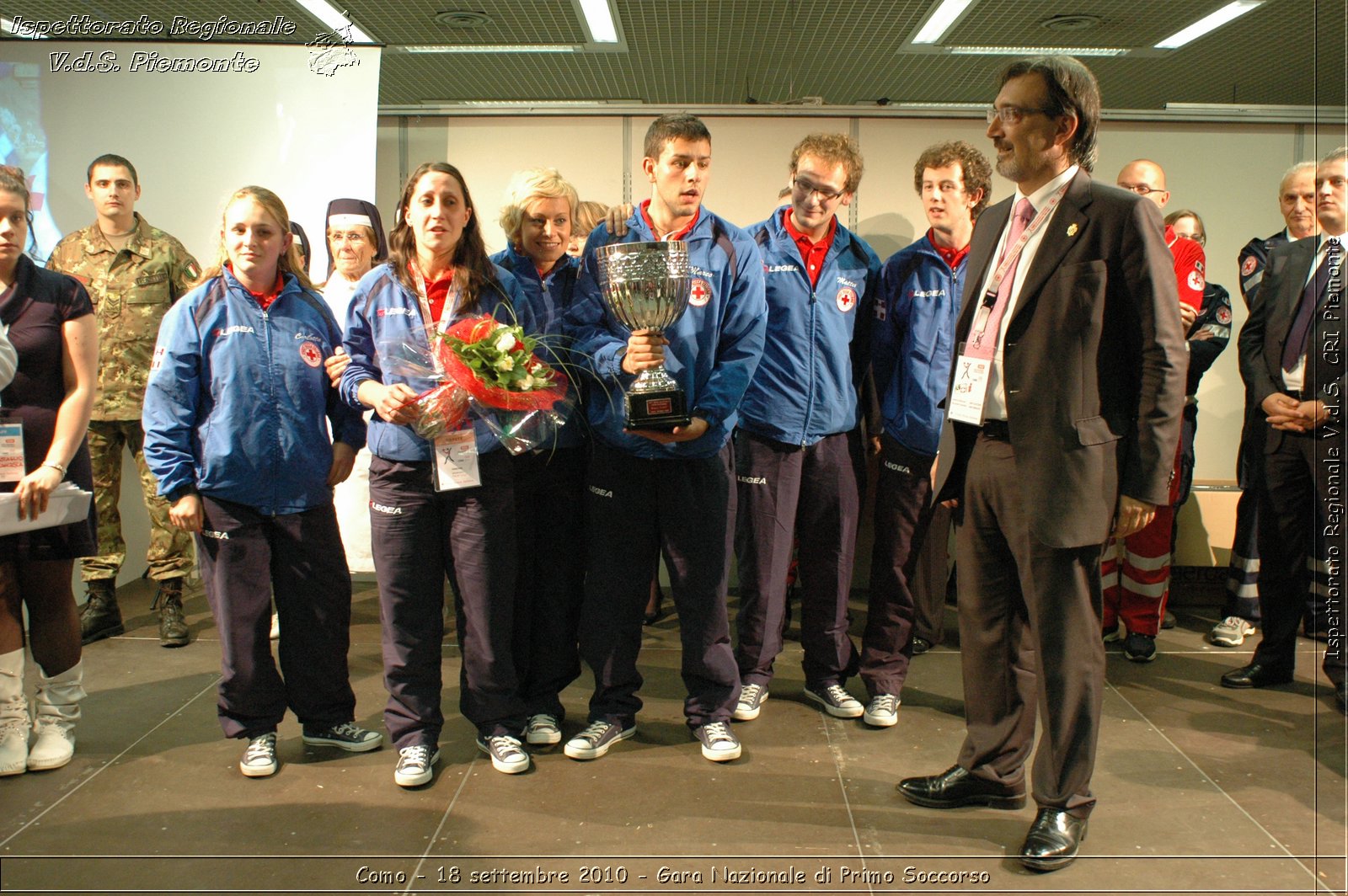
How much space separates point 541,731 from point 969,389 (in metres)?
1.56

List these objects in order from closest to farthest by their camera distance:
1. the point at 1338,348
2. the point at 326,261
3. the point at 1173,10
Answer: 1. the point at 1338,348
2. the point at 326,261
3. the point at 1173,10

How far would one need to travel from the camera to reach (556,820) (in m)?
2.41

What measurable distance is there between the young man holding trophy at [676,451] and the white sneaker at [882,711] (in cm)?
48

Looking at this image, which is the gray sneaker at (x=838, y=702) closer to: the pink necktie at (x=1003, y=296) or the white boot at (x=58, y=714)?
the pink necktie at (x=1003, y=296)

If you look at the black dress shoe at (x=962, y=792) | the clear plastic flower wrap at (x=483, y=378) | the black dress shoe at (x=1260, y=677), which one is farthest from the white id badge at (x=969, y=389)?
the black dress shoe at (x=1260, y=677)

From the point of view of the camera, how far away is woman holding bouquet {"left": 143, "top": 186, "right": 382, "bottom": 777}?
8.46 feet

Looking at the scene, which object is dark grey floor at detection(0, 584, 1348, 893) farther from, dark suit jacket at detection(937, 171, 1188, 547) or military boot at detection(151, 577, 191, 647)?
dark suit jacket at detection(937, 171, 1188, 547)

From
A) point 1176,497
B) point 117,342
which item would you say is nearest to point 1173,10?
point 1176,497

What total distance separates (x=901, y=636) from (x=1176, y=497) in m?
1.68

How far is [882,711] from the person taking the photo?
3.03 metres

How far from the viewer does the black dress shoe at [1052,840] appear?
7.13 ft

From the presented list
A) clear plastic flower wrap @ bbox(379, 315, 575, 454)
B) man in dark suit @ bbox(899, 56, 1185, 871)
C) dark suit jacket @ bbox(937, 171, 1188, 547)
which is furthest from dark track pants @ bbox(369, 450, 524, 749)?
dark suit jacket @ bbox(937, 171, 1188, 547)

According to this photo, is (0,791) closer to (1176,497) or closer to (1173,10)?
(1176,497)

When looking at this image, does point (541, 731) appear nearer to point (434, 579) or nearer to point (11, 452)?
point (434, 579)
